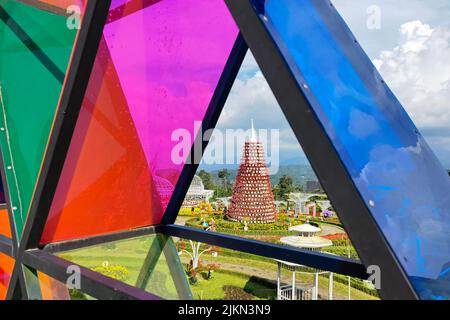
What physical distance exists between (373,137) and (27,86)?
Result: 2.12 meters

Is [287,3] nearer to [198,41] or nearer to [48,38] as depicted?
[198,41]

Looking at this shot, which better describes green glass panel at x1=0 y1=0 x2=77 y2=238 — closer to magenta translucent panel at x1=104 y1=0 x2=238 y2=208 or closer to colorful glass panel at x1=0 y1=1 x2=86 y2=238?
colorful glass panel at x1=0 y1=1 x2=86 y2=238

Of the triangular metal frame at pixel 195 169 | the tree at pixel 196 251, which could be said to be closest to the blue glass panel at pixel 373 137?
the triangular metal frame at pixel 195 169

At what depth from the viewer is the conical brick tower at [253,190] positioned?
19938mm

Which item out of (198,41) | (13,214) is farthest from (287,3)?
(13,214)

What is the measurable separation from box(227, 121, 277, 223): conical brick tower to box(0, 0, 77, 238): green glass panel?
681 inches

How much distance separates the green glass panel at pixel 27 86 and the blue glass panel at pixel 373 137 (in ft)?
4.11

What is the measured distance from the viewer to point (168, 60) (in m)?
2.61

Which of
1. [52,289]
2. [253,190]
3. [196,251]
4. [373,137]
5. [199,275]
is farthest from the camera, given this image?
[253,190]

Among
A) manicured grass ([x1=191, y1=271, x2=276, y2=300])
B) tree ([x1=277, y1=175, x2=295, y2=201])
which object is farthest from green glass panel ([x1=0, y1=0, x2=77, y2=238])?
tree ([x1=277, y1=175, x2=295, y2=201])

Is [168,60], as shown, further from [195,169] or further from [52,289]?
[52,289]

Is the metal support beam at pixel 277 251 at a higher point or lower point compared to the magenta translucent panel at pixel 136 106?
lower

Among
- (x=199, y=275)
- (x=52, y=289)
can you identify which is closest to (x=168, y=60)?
(x=52, y=289)

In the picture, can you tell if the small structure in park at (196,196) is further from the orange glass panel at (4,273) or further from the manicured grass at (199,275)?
the orange glass panel at (4,273)
